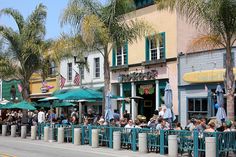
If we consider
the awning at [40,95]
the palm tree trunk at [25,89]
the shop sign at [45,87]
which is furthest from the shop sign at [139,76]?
the shop sign at [45,87]

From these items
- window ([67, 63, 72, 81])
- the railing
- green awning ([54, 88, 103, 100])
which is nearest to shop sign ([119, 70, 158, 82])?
green awning ([54, 88, 103, 100])

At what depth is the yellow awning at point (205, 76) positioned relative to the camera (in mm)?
26500

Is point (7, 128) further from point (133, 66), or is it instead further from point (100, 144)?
point (100, 144)

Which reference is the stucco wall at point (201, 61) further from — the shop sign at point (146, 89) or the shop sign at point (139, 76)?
the shop sign at point (146, 89)

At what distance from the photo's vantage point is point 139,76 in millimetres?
33656

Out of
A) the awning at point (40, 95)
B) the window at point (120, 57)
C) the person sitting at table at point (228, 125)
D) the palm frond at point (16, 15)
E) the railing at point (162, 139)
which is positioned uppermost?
the palm frond at point (16, 15)

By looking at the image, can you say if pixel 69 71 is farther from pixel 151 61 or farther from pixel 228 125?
pixel 228 125

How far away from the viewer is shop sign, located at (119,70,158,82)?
32375mm

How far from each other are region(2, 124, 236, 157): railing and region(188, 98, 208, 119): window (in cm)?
836

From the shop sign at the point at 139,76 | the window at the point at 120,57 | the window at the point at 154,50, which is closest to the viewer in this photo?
the window at the point at 154,50

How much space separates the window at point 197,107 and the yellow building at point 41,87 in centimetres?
1874

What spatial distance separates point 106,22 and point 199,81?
22.1 ft

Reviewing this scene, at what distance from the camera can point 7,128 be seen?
106 ft

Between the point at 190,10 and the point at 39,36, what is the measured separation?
16.4 m
